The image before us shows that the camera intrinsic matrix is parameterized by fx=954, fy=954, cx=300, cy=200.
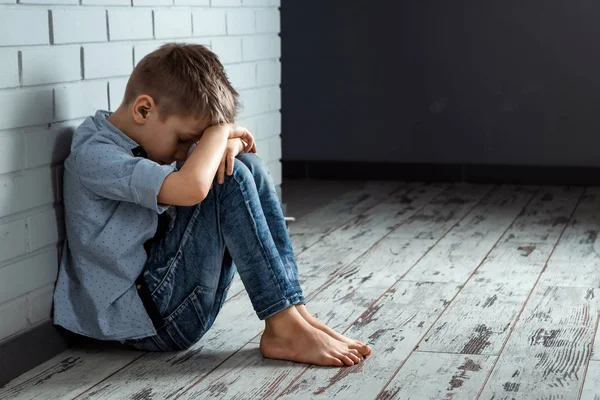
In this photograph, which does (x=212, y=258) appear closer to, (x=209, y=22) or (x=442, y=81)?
(x=209, y=22)

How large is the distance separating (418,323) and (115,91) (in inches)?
33.4

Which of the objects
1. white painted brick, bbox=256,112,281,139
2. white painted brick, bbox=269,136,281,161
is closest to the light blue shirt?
white painted brick, bbox=256,112,281,139

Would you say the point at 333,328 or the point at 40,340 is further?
the point at 333,328

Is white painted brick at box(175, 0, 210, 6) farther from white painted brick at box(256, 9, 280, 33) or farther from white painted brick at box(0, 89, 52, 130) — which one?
white painted brick at box(0, 89, 52, 130)

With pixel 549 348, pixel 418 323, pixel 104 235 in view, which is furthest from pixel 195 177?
pixel 549 348

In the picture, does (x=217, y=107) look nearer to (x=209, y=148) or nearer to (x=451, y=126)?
(x=209, y=148)

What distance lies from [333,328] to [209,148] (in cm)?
56

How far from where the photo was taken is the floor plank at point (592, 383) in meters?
1.66

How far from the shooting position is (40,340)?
1.87 m

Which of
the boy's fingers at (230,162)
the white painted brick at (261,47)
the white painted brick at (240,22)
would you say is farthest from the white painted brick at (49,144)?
the white painted brick at (261,47)

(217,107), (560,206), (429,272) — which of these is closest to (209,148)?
(217,107)

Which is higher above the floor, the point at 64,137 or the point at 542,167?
the point at 64,137

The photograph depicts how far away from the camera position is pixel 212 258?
1831 mm

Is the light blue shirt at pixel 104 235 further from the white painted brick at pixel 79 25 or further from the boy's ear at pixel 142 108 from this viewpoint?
the white painted brick at pixel 79 25
